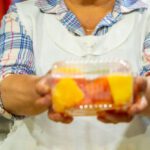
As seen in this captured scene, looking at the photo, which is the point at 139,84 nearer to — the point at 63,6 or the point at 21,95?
the point at 21,95

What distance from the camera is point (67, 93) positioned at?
593 mm

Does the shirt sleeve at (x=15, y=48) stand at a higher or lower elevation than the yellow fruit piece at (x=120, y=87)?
lower

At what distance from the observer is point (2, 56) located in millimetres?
951

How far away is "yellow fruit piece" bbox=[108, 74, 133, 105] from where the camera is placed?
59 cm

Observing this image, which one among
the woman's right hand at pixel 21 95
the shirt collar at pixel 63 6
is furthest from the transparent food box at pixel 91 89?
the shirt collar at pixel 63 6

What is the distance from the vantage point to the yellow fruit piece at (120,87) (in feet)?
1.93

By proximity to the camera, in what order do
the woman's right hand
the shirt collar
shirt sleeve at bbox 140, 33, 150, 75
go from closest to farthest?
the woman's right hand, shirt sleeve at bbox 140, 33, 150, 75, the shirt collar

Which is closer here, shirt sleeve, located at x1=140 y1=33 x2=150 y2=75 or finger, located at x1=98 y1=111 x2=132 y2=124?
finger, located at x1=98 y1=111 x2=132 y2=124

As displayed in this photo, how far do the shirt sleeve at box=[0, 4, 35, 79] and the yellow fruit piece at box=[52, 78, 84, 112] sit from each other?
33cm

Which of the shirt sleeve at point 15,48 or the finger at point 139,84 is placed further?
the shirt sleeve at point 15,48

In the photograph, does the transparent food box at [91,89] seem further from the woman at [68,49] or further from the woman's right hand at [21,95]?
the woman at [68,49]

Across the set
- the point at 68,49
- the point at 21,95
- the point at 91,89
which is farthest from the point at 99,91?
the point at 68,49

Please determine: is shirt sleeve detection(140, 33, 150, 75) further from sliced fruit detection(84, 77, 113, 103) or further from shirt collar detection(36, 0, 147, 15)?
sliced fruit detection(84, 77, 113, 103)

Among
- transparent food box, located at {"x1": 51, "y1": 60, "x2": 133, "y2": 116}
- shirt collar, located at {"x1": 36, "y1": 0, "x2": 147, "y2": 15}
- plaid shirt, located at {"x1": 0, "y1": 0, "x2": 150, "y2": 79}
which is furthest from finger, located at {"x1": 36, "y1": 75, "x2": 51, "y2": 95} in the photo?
shirt collar, located at {"x1": 36, "y1": 0, "x2": 147, "y2": 15}
